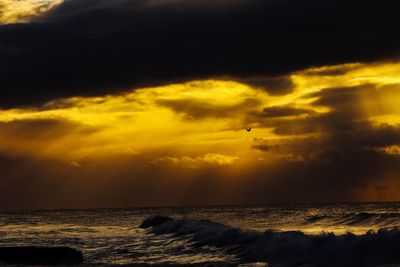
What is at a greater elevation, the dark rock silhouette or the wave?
the dark rock silhouette

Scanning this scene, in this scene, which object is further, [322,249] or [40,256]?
[40,256]

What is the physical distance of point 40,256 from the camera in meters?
30.4

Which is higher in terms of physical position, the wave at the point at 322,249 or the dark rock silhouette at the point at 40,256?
the dark rock silhouette at the point at 40,256

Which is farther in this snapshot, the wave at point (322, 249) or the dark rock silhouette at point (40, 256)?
the dark rock silhouette at point (40, 256)

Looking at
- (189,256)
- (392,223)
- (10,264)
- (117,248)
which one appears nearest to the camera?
(10,264)

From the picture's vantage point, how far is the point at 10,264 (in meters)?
28.5

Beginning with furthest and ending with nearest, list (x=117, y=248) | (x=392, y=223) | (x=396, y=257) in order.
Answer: (x=392, y=223) < (x=117, y=248) < (x=396, y=257)

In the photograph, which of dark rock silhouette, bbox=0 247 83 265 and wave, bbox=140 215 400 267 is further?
dark rock silhouette, bbox=0 247 83 265

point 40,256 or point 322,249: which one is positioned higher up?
point 40,256

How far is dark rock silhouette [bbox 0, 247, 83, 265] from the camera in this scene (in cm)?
2972

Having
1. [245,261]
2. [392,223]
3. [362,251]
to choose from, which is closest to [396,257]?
[362,251]

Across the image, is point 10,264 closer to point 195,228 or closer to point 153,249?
point 153,249

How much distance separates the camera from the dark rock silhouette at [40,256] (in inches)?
1170

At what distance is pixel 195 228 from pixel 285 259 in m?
23.9
